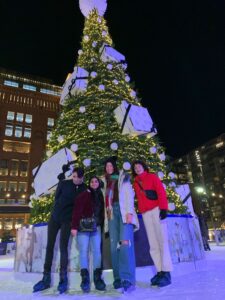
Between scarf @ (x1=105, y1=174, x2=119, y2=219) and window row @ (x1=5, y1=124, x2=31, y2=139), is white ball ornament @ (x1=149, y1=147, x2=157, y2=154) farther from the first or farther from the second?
window row @ (x1=5, y1=124, x2=31, y2=139)

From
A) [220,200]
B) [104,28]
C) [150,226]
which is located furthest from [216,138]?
[150,226]

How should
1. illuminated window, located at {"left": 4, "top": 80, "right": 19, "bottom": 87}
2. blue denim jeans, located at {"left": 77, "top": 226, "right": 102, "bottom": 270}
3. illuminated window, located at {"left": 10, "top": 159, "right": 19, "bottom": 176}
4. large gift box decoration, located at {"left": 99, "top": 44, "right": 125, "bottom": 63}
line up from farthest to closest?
illuminated window, located at {"left": 4, "top": 80, "right": 19, "bottom": 87}, illuminated window, located at {"left": 10, "top": 159, "right": 19, "bottom": 176}, large gift box decoration, located at {"left": 99, "top": 44, "right": 125, "bottom": 63}, blue denim jeans, located at {"left": 77, "top": 226, "right": 102, "bottom": 270}

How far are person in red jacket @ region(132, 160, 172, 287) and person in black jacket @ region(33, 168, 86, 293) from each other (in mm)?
939

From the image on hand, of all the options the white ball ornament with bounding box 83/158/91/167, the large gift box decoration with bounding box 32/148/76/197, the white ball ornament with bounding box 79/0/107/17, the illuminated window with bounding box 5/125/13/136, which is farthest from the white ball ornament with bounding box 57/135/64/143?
the illuminated window with bounding box 5/125/13/136

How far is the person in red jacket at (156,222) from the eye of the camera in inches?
121

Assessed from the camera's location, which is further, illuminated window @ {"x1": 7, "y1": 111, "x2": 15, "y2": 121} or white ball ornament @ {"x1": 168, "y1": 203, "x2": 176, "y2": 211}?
illuminated window @ {"x1": 7, "y1": 111, "x2": 15, "y2": 121}

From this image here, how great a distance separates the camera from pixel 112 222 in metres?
3.20

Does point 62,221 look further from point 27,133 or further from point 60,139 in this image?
point 27,133

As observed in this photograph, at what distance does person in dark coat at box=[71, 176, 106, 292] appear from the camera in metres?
3.06

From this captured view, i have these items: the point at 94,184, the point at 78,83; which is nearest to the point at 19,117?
the point at 78,83

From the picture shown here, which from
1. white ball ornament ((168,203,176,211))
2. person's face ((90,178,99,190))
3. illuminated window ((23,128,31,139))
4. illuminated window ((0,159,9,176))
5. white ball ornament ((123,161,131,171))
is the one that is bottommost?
white ball ornament ((168,203,176,211))

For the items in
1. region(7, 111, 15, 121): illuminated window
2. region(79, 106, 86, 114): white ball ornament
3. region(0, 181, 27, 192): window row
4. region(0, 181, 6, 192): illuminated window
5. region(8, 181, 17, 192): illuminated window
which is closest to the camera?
region(79, 106, 86, 114): white ball ornament

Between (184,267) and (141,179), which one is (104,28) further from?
(184,267)

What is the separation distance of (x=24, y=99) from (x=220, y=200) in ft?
208
